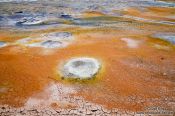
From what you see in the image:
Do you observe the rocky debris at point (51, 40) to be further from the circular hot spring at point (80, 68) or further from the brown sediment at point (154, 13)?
the brown sediment at point (154, 13)

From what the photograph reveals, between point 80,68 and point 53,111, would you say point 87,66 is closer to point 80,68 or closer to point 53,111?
point 80,68

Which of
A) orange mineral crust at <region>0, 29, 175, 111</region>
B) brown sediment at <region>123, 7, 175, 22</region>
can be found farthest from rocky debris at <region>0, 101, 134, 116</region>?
brown sediment at <region>123, 7, 175, 22</region>

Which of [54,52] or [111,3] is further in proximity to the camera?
→ [111,3]

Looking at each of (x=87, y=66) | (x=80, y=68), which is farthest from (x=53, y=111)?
(x=87, y=66)

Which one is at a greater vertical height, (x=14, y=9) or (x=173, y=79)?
(x=14, y=9)

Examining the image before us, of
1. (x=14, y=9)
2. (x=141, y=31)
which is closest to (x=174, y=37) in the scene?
(x=141, y=31)

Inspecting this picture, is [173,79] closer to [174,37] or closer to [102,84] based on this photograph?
[102,84]

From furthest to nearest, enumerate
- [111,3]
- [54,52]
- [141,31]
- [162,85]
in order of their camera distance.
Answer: [111,3]
[141,31]
[54,52]
[162,85]

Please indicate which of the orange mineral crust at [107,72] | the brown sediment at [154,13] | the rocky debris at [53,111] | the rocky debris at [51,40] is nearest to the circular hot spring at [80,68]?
the orange mineral crust at [107,72]
